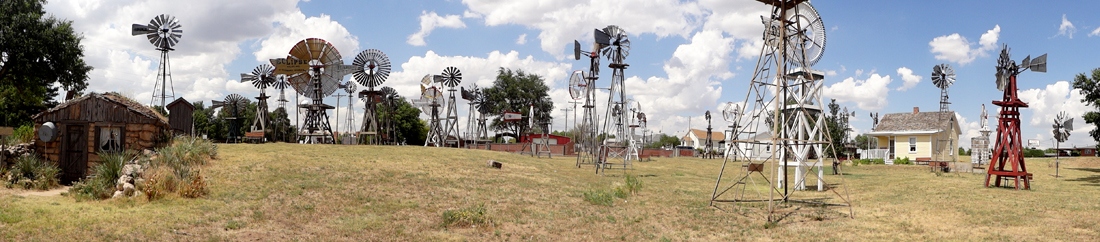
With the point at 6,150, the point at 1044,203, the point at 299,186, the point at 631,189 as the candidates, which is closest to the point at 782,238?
the point at 631,189

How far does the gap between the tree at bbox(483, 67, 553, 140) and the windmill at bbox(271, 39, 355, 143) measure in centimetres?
3540

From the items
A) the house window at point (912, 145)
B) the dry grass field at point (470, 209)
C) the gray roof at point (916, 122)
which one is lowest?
the dry grass field at point (470, 209)

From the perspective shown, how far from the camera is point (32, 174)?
18.1 metres

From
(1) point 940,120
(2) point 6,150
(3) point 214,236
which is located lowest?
(3) point 214,236

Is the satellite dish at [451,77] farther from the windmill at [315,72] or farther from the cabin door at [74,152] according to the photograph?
the cabin door at [74,152]

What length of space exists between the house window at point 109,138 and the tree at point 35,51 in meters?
12.6

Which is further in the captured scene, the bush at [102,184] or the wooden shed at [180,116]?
the wooden shed at [180,116]

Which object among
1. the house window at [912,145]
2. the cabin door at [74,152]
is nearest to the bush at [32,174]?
the cabin door at [74,152]

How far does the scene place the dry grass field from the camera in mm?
11633

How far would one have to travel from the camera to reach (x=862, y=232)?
12062 mm

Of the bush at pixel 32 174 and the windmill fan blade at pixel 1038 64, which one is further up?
the windmill fan blade at pixel 1038 64

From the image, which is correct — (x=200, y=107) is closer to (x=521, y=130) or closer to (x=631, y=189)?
(x=521, y=130)

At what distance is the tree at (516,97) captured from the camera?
78875 millimetres

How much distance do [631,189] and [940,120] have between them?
38408mm
